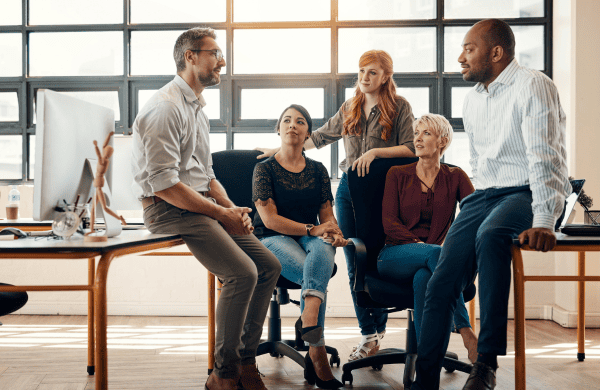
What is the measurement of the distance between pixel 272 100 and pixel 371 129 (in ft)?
5.19

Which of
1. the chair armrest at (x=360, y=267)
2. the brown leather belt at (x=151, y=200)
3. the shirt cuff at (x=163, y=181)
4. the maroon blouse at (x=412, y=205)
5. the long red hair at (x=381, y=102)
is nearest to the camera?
the shirt cuff at (x=163, y=181)

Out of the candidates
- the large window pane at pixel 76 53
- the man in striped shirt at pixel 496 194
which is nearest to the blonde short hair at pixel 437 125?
the man in striped shirt at pixel 496 194

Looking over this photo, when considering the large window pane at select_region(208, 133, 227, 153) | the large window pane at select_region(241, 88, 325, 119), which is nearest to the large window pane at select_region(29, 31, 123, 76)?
the large window pane at select_region(208, 133, 227, 153)

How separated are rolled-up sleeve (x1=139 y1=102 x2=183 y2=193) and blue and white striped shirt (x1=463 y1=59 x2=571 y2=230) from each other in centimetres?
123

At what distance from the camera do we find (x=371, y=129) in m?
2.65

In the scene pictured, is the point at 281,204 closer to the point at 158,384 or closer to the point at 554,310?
the point at 158,384

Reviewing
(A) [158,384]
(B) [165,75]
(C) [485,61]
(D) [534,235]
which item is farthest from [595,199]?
(B) [165,75]

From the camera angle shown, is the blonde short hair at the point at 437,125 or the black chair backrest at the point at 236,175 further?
the black chair backrest at the point at 236,175

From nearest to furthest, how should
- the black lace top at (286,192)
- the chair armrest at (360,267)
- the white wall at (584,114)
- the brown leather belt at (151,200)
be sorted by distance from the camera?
the brown leather belt at (151,200), the chair armrest at (360,267), the black lace top at (286,192), the white wall at (584,114)

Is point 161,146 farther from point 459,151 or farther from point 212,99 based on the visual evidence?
point 459,151

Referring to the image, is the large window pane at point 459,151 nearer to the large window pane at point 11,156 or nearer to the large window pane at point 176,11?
the large window pane at point 176,11

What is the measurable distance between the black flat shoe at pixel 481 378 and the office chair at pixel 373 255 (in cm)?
53

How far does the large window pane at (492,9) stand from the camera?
3930 millimetres

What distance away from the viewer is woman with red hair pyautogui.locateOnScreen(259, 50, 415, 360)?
101 inches
